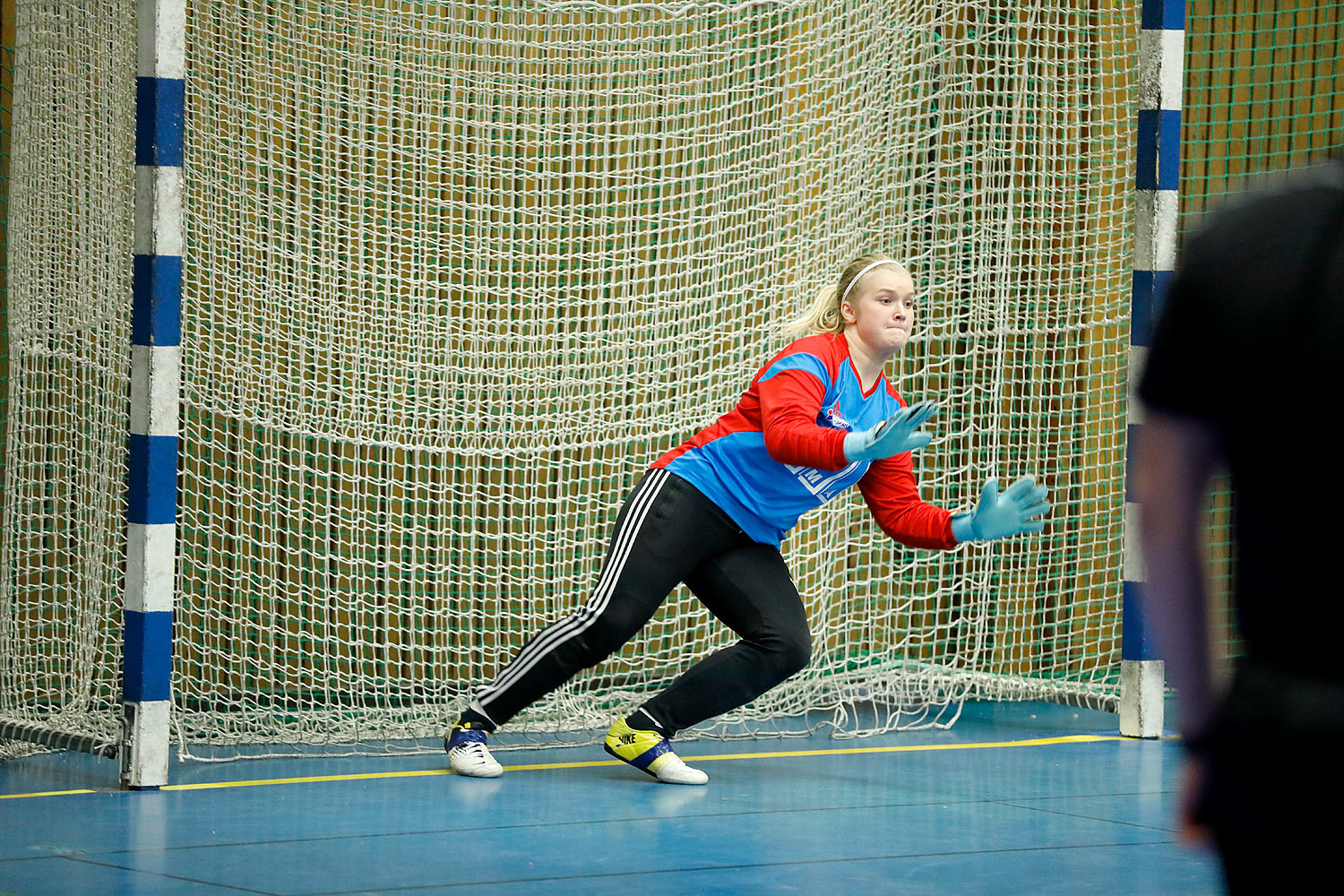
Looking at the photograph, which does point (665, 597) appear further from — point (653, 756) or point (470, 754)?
point (470, 754)

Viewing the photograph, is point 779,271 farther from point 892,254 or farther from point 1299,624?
point 1299,624

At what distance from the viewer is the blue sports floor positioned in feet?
11.4

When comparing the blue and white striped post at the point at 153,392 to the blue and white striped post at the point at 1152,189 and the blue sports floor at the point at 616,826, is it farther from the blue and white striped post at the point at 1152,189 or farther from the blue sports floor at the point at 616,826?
the blue and white striped post at the point at 1152,189

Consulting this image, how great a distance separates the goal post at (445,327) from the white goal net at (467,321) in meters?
0.02

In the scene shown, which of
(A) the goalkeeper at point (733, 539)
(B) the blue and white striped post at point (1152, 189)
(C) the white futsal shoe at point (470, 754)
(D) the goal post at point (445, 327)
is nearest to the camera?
(A) the goalkeeper at point (733, 539)

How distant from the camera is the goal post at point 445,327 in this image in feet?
16.4

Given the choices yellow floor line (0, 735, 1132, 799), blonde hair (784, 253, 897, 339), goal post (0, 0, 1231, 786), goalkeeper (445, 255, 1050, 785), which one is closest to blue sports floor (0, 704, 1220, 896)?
yellow floor line (0, 735, 1132, 799)

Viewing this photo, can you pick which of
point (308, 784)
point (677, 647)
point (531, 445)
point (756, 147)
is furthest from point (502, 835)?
point (756, 147)

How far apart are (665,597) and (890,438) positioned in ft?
2.70

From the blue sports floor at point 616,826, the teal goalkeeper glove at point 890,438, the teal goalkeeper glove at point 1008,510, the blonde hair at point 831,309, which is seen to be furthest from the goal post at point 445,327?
the teal goalkeeper glove at point 1008,510

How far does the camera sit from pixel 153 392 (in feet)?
14.3

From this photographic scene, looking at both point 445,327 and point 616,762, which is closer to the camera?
point 616,762

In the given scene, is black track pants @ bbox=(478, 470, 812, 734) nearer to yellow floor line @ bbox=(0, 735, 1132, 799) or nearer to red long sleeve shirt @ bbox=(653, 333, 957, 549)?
red long sleeve shirt @ bbox=(653, 333, 957, 549)

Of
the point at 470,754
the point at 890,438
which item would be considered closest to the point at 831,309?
the point at 890,438
